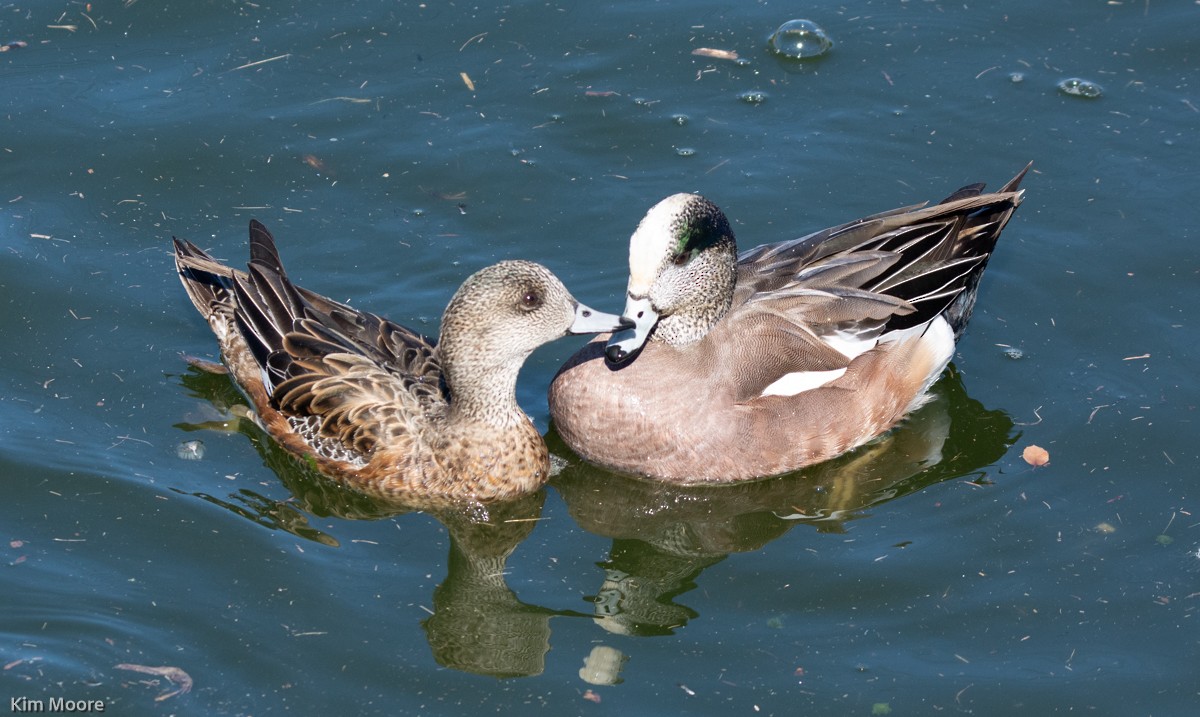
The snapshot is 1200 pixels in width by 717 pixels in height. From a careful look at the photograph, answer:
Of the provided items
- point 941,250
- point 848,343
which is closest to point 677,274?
point 848,343

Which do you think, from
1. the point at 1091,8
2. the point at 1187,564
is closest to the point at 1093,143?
the point at 1091,8

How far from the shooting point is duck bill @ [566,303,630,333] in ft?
21.5

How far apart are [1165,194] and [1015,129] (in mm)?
996

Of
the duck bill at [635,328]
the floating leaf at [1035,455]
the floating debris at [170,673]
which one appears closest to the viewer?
the floating debris at [170,673]

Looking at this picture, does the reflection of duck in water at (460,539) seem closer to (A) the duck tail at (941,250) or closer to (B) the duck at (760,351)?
(B) the duck at (760,351)

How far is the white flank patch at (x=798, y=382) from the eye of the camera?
7.08 m

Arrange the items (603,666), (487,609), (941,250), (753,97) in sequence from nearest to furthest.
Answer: (603,666) < (487,609) < (941,250) < (753,97)

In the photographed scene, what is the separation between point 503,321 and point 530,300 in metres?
0.16

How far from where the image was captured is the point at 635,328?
6680mm

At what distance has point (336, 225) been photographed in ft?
27.8

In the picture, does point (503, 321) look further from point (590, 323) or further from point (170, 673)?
point (170, 673)

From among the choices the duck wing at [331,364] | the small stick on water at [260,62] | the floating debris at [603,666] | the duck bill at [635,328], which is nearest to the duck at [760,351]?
the duck bill at [635,328]

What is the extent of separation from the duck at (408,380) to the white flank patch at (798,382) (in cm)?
94

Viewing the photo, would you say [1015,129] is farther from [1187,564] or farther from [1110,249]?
[1187,564]
